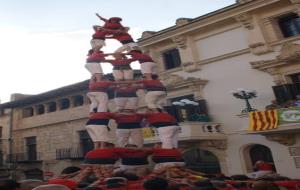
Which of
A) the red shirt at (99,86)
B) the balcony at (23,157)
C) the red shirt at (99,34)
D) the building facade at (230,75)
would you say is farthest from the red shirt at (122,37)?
the balcony at (23,157)

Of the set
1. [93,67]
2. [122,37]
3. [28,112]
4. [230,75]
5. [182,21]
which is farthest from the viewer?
[28,112]

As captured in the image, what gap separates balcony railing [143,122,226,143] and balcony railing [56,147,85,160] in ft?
24.4

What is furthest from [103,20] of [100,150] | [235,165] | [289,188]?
[235,165]

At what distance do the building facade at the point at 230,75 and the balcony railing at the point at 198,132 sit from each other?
0.05 metres

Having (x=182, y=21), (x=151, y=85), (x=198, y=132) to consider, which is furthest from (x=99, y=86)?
(x=182, y=21)

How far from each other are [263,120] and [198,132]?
344cm

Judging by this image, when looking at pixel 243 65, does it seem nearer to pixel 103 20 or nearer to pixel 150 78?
pixel 150 78

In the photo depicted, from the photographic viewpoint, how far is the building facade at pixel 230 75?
14.6 metres

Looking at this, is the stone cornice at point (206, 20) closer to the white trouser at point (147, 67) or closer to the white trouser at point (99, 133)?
the white trouser at point (147, 67)

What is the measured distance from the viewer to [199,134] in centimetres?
1560

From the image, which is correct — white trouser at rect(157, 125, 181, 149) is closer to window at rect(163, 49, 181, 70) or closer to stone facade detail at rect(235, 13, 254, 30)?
stone facade detail at rect(235, 13, 254, 30)

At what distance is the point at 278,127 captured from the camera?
1312 centimetres

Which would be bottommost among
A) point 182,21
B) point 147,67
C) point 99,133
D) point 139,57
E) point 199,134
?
point 199,134

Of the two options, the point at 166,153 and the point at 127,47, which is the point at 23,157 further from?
the point at 166,153
